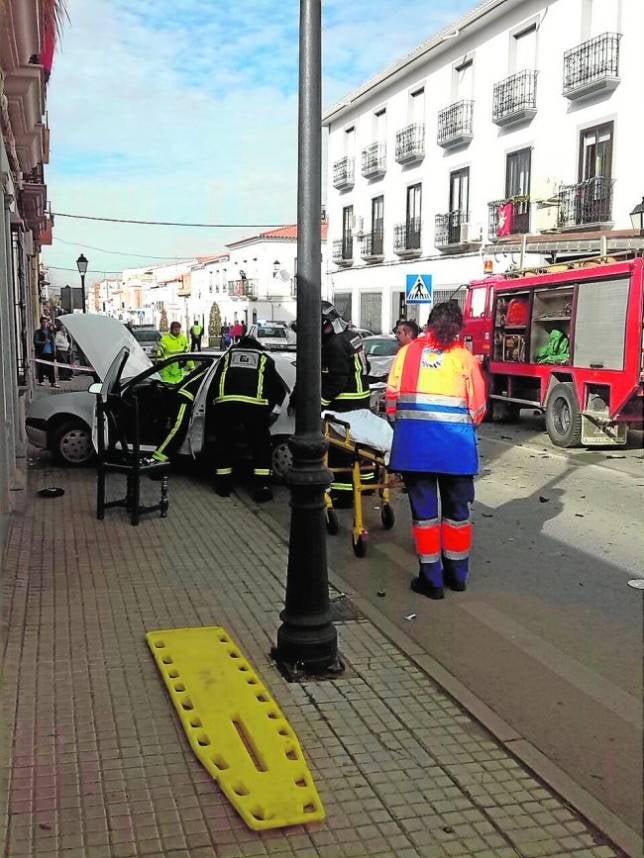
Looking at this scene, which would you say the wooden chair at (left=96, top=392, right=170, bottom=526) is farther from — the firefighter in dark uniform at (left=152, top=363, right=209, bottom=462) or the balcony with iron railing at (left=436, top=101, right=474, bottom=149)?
the balcony with iron railing at (left=436, top=101, right=474, bottom=149)

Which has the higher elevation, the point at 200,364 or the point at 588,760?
the point at 200,364

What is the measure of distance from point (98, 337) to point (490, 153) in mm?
21792

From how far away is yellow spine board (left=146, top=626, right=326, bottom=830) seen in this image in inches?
131

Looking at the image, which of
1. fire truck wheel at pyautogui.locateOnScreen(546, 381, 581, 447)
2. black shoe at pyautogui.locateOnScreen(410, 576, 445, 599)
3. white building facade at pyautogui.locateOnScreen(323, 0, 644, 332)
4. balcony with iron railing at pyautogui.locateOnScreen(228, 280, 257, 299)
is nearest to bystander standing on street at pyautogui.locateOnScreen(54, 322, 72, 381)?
white building facade at pyautogui.locateOnScreen(323, 0, 644, 332)

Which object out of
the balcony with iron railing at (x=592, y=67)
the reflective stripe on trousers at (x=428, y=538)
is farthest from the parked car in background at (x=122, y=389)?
the balcony with iron railing at (x=592, y=67)

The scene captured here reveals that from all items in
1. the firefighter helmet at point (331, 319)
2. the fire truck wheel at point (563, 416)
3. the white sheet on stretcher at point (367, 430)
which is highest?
the firefighter helmet at point (331, 319)

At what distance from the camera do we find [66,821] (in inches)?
126

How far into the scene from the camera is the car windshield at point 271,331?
32.9 m

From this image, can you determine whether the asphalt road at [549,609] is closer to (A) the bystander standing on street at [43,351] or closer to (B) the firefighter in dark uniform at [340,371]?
(B) the firefighter in dark uniform at [340,371]

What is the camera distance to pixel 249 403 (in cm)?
862

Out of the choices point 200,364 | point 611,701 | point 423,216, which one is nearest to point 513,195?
point 423,216

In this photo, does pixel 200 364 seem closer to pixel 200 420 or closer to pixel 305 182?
pixel 200 420

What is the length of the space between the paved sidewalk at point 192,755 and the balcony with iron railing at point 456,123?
25842 millimetres

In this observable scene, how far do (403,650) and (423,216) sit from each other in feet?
95.1
